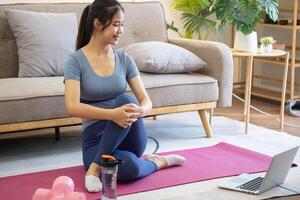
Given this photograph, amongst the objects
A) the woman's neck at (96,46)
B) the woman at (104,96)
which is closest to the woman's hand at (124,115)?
the woman at (104,96)

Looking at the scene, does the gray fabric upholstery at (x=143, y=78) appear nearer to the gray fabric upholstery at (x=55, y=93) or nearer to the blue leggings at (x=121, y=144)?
the gray fabric upholstery at (x=55, y=93)

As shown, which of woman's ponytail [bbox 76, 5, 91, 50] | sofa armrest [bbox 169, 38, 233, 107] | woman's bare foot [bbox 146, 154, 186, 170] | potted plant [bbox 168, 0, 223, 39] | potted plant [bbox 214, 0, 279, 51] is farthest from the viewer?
potted plant [bbox 168, 0, 223, 39]

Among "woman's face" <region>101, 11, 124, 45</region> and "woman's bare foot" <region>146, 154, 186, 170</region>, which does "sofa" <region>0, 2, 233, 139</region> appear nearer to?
"woman's bare foot" <region>146, 154, 186, 170</region>

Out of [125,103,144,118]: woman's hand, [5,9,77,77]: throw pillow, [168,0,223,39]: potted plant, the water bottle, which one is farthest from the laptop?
[168,0,223,39]: potted plant

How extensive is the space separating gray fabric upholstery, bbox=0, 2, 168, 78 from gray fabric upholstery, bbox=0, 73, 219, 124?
0.22 meters

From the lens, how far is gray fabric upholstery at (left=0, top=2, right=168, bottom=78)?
3.30 metres

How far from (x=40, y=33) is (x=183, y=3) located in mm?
1377

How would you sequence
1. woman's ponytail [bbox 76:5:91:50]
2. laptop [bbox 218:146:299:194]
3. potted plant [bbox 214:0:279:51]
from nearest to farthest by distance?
laptop [bbox 218:146:299:194]
woman's ponytail [bbox 76:5:91:50]
potted plant [bbox 214:0:279:51]

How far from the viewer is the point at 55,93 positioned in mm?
2850

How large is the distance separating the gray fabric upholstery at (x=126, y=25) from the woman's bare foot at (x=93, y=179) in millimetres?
1109

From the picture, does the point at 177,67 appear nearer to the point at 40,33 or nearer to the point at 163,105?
the point at 163,105

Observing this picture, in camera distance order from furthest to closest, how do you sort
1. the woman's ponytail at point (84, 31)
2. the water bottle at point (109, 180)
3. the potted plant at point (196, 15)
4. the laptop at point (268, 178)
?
1. the potted plant at point (196, 15)
2. the woman's ponytail at point (84, 31)
3. the laptop at point (268, 178)
4. the water bottle at point (109, 180)

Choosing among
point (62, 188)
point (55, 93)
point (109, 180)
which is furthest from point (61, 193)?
point (55, 93)

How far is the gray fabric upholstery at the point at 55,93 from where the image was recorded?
2752 mm
